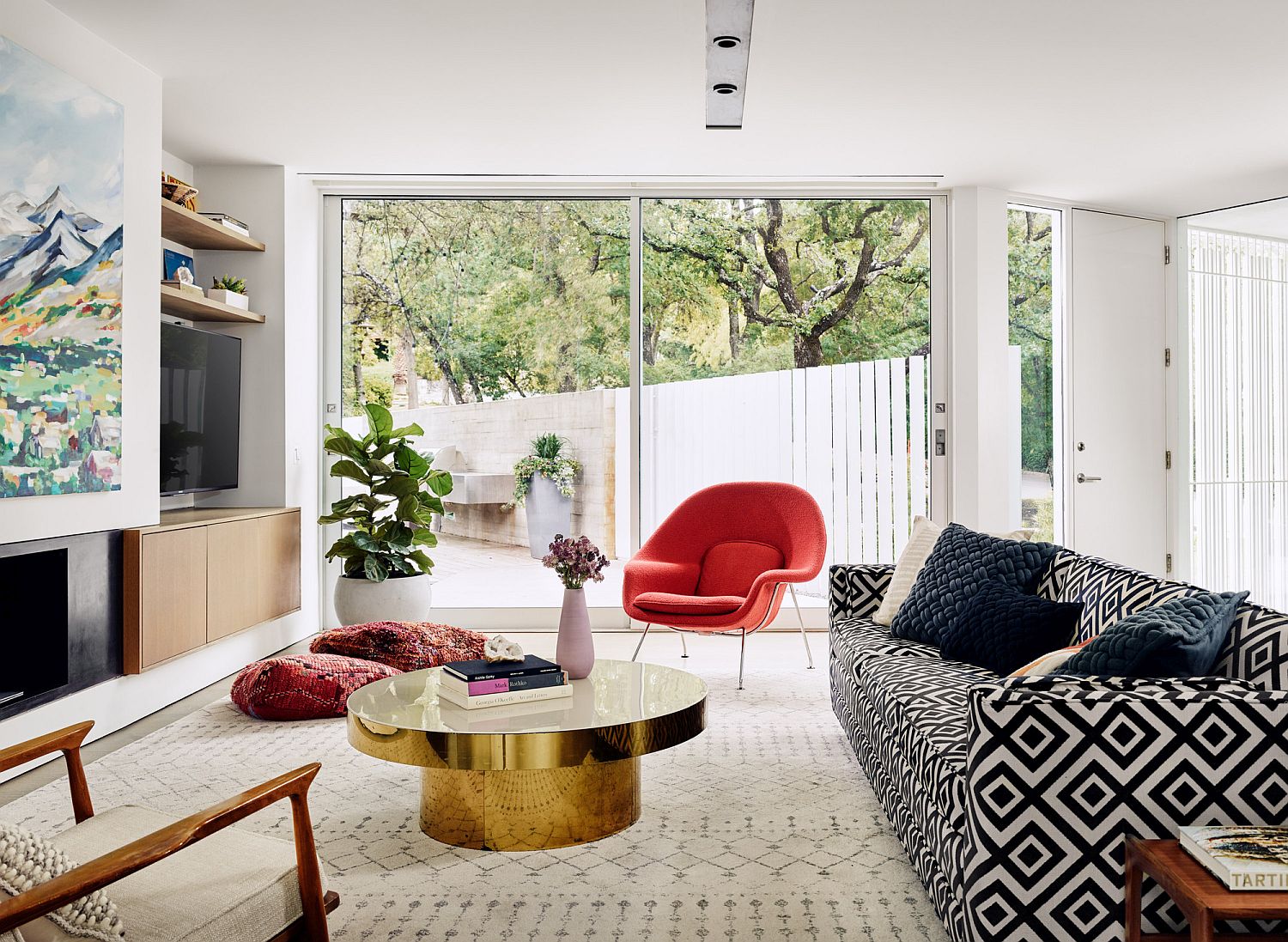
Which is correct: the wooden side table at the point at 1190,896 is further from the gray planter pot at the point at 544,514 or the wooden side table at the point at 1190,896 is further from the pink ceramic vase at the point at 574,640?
the gray planter pot at the point at 544,514

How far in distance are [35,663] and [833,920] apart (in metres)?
2.86

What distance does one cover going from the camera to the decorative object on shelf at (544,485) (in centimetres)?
587

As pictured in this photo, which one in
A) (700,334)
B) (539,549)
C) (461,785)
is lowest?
(461,785)

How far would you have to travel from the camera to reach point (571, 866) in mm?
2418

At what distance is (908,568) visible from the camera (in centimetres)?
351

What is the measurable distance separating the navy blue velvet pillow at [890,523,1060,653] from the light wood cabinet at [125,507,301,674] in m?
2.80

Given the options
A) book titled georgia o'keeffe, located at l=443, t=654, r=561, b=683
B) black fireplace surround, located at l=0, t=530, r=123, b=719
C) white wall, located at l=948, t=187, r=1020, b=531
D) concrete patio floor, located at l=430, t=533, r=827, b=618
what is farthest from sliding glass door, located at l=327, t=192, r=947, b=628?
book titled georgia o'keeffe, located at l=443, t=654, r=561, b=683

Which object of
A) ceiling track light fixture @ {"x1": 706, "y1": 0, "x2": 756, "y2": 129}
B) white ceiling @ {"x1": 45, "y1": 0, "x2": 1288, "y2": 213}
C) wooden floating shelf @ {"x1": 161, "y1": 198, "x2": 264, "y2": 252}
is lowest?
wooden floating shelf @ {"x1": 161, "y1": 198, "x2": 264, "y2": 252}

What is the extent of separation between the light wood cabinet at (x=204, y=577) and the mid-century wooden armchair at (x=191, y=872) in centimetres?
213

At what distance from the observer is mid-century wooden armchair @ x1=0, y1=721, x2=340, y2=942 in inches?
50.1

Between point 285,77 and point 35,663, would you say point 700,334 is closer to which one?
point 285,77

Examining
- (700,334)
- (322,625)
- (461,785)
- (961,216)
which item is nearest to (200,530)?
(322,625)

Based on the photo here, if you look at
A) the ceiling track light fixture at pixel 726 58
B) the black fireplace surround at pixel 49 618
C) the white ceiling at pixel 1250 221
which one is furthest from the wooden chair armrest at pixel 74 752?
the white ceiling at pixel 1250 221

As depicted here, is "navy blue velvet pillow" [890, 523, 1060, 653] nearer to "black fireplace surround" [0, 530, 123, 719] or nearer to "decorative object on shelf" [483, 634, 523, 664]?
"decorative object on shelf" [483, 634, 523, 664]
